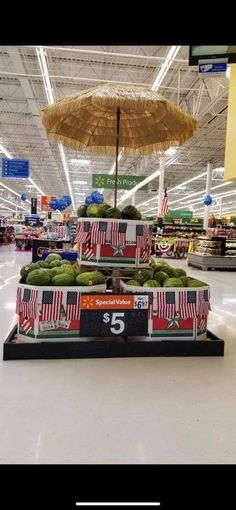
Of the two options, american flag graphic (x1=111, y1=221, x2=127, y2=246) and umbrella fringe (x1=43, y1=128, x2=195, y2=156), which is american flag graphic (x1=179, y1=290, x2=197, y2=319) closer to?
american flag graphic (x1=111, y1=221, x2=127, y2=246)

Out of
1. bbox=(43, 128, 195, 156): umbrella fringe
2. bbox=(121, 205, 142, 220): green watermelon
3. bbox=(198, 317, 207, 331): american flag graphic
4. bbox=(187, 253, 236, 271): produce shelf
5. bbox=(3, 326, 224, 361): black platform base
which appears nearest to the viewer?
bbox=(3, 326, 224, 361): black platform base

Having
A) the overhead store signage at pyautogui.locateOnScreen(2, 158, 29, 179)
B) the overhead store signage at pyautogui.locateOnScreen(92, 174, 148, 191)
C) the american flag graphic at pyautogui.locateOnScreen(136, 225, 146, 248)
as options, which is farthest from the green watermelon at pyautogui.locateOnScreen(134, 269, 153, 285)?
the overhead store signage at pyautogui.locateOnScreen(2, 158, 29, 179)

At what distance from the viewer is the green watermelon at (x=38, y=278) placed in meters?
3.33

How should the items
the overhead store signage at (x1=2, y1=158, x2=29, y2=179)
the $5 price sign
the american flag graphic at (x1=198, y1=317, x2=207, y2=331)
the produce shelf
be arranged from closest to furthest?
the $5 price sign < the american flag graphic at (x1=198, y1=317, x2=207, y2=331) < the produce shelf < the overhead store signage at (x1=2, y1=158, x2=29, y2=179)

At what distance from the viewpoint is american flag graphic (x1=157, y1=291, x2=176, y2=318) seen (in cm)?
338

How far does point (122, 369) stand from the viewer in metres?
3.02

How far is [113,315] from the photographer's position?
3314 mm

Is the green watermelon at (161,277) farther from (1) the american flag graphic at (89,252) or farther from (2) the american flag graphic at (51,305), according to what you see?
(2) the american flag graphic at (51,305)

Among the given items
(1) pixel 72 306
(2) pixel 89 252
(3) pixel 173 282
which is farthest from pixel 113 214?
(1) pixel 72 306

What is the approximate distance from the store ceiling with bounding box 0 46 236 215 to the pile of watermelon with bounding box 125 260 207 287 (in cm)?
655
